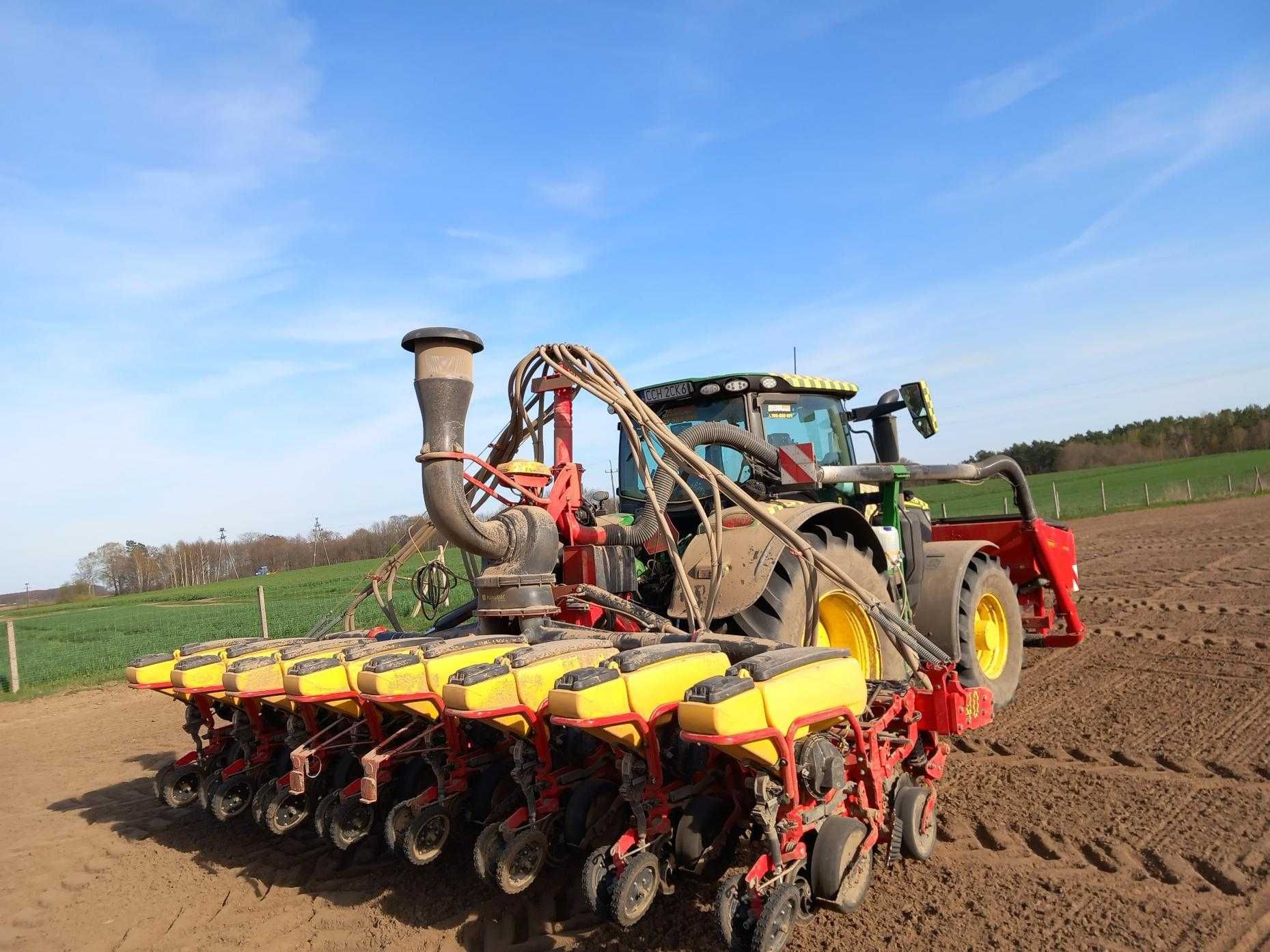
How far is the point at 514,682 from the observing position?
329 cm

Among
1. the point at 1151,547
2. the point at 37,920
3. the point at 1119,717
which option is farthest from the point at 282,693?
the point at 1151,547

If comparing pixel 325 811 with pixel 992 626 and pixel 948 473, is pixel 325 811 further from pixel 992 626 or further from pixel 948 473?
pixel 992 626

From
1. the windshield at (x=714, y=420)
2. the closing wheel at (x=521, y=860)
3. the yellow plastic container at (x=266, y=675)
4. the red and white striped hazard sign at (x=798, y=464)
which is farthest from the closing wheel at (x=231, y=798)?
the red and white striped hazard sign at (x=798, y=464)

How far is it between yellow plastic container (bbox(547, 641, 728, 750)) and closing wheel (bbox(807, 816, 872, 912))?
668mm

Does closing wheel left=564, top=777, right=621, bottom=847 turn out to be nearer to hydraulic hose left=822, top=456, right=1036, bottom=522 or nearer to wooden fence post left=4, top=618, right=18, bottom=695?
hydraulic hose left=822, top=456, right=1036, bottom=522

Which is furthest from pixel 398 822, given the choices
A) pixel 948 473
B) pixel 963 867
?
pixel 948 473

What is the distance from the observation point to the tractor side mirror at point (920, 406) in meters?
6.25

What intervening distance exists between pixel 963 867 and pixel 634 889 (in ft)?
5.14

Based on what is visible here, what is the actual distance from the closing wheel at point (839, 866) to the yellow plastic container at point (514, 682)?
41.2 inches

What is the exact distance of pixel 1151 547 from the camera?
15.6 meters

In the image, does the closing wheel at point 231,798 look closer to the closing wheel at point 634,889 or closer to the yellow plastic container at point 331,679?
the yellow plastic container at point 331,679

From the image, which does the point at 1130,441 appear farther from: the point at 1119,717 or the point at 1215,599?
the point at 1119,717

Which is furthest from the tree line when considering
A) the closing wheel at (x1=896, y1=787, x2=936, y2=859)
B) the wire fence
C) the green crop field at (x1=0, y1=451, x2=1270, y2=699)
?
the closing wheel at (x1=896, y1=787, x2=936, y2=859)

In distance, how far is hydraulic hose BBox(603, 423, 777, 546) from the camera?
14.6ft
